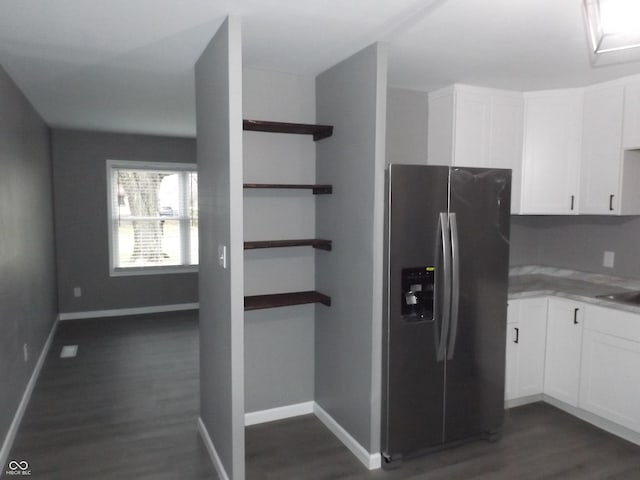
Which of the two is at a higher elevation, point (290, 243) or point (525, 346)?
point (290, 243)

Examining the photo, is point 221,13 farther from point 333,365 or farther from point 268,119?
point 333,365

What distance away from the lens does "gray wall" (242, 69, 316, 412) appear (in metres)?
3.22

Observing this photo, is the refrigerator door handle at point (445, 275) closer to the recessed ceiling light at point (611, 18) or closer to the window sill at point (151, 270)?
the recessed ceiling light at point (611, 18)

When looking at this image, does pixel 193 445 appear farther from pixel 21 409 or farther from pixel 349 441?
pixel 21 409

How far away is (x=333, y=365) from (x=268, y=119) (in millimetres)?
1707

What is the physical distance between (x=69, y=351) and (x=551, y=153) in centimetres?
485

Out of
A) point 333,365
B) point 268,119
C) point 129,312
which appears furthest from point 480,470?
point 129,312

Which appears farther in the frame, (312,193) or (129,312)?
(129,312)

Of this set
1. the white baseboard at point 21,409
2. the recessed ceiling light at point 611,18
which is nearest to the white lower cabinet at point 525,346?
the recessed ceiling light at point 611,18

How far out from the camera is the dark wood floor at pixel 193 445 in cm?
277

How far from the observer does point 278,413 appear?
344cm

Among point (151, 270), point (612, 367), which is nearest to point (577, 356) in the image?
point (612, 367)

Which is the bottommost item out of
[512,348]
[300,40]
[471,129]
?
[512,348]

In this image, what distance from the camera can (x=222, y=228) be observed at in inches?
98.9
